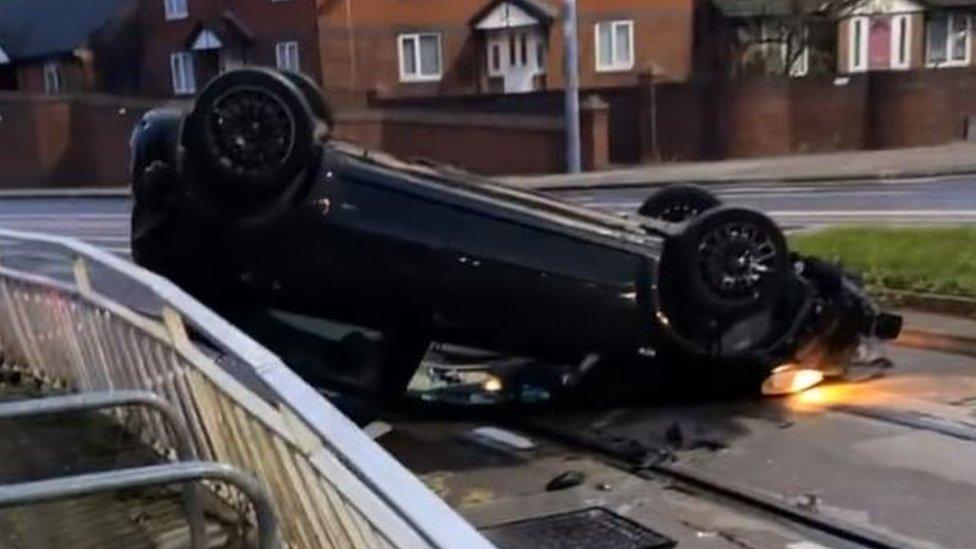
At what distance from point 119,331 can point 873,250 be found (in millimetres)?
10079

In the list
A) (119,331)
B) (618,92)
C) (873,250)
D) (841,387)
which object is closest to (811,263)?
(841,387)

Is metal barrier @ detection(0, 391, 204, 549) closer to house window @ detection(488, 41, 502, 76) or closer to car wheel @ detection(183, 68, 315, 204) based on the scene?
car wheel @ detection(183, 68, 315, 204)

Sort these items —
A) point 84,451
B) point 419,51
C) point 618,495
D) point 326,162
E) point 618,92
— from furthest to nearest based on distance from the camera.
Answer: point 419,51 → point 618,92 → point 326,162 → point 618,495 → point 84,451

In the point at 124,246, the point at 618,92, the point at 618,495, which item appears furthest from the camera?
the point at 618,92

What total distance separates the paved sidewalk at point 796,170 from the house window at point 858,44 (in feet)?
39.8

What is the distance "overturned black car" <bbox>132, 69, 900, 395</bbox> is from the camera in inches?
296

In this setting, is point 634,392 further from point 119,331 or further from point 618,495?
point 119,331

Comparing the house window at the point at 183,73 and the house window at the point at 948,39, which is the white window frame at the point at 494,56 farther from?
the house window at the point at 948,39

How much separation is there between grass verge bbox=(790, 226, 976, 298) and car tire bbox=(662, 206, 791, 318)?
4521 mm

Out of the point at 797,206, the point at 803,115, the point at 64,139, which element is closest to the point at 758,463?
the point at 797,206

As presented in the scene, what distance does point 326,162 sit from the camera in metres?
7.77

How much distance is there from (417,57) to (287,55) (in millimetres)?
4394

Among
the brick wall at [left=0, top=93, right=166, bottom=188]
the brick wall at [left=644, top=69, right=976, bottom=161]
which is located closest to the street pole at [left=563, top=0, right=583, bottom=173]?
A: the brick wall at [left=644, top=69, right=976, bottom=161]

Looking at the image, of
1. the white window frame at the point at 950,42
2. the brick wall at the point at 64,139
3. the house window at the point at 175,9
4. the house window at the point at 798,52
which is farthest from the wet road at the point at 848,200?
the white window frame at the point at 950,42
